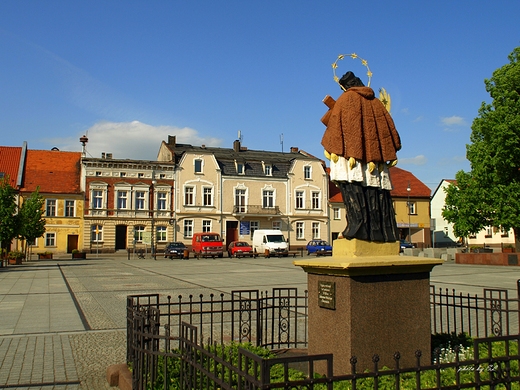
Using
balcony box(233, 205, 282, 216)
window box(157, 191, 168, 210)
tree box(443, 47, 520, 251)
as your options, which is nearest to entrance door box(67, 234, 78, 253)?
window box(157, 191, 168, 210)

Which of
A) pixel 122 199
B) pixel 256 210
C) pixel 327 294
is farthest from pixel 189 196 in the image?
pixel 327 294

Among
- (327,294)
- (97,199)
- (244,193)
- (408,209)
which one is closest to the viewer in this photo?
(327,294)

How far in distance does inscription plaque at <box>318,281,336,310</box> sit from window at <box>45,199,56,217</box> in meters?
48.0

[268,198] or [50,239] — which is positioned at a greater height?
[268,198]

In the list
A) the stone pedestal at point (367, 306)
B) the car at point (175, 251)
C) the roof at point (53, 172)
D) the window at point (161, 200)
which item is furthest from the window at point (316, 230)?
the stone pedestal at point (367, 306)

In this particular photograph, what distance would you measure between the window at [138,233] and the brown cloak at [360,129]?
153 feet

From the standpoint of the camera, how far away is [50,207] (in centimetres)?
4972

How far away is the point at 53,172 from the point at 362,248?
167 ft

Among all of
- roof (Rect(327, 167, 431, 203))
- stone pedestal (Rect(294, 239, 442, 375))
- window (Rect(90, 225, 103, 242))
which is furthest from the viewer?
roof (Rect(327, 167, 431, 203))

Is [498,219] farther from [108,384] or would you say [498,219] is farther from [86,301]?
[108,384]

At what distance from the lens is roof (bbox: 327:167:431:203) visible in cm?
6028

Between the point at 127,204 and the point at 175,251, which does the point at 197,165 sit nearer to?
the point at 127,204

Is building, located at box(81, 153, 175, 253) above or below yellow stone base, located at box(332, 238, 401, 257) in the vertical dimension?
above

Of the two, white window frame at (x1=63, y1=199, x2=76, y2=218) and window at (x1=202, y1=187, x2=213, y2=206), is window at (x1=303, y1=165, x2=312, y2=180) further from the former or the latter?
white window frame at (x1=63, y1=199, x2=76, y2=218)
